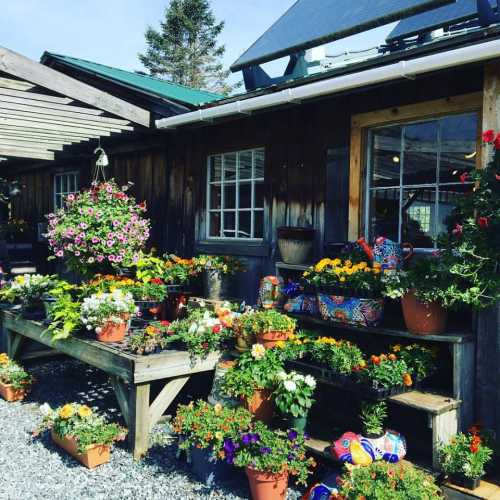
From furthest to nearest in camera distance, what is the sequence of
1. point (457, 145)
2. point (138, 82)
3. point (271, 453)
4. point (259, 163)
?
1. point (138, 82)
2. point (259, 163)
3. point (457, 145)
4. point (271, 453)

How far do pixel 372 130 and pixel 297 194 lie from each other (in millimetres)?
995

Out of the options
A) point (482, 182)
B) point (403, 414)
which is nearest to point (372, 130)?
point (482, 182)

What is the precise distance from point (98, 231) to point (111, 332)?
156 cm

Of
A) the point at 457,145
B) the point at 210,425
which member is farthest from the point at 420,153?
the point at 210,425

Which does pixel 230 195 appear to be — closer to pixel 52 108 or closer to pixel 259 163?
pixel 259 163

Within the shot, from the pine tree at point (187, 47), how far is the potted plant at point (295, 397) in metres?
27.2

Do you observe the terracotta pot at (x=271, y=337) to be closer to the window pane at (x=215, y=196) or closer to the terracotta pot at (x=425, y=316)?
the terracotta pot at (x=425, y=316)

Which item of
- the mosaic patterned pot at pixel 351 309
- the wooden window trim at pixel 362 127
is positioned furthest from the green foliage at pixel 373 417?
the wooden window trim at pixel 362 127

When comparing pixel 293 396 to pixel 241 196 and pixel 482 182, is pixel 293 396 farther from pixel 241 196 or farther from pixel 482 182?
pixel 241 196

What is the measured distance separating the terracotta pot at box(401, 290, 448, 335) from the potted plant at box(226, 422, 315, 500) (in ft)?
3.67

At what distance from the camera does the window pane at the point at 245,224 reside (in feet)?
18.9

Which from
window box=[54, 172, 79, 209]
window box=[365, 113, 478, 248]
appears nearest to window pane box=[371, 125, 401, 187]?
window box=[365, 113, 478, 248]

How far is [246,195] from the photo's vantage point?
5.79 metres

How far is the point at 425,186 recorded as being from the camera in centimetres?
421
